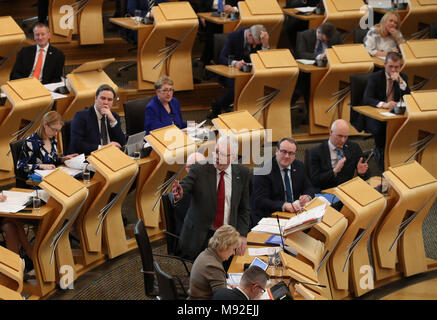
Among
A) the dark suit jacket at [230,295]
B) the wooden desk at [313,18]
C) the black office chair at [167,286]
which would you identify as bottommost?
the black office chair at [167,286]

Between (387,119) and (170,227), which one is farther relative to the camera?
(387,119)

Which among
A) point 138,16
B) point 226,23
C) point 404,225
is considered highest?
point 138,16

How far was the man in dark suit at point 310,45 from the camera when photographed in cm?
818

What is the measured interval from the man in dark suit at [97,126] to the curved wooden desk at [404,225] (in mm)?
2170

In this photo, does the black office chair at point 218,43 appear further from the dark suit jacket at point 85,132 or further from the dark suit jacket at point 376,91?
the dark suit jacket at point 85,132

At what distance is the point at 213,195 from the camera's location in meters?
5.34

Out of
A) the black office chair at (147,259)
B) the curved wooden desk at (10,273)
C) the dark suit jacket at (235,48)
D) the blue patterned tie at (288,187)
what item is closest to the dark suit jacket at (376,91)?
the dark suit jacket at (235,48)

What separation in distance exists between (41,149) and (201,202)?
1.31 meters

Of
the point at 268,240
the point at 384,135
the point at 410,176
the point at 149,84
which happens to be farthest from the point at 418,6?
the point at 268,240

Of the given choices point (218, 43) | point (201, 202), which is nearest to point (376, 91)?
point (218, 43)

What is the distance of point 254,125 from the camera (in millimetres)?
6715

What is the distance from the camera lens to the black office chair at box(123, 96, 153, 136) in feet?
22.3

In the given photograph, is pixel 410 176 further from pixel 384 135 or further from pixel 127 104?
pixel 127 104

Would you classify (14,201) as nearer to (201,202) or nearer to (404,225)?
(201,202)
